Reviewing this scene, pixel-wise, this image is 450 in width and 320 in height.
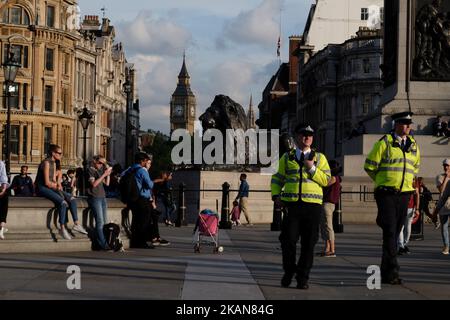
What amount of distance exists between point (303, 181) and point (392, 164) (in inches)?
54.7

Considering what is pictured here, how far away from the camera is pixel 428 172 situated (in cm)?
3650

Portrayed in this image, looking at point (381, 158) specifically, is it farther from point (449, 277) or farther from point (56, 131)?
point (56, 131)

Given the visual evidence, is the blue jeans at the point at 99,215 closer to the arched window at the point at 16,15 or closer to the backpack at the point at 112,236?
the backpack at the point at 112,236

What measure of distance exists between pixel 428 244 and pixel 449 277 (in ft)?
28.9

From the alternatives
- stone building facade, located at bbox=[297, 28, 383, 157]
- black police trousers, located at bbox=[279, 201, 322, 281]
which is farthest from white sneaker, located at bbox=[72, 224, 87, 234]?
stone building facade, located at bbox=[297, 28, 383, 157]

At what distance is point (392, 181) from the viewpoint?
13.9 meters

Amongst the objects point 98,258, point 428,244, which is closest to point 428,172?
point 428,244

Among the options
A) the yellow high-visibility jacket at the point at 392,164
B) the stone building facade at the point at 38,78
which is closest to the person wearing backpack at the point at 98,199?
the yellow high-visibility jacket at the point at 392,164

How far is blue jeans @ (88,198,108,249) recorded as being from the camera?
64.6 feet

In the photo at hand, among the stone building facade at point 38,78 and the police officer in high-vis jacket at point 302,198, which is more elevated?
the stone building facade at point 38,78

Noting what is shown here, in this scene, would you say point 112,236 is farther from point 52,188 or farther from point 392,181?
point 392,181

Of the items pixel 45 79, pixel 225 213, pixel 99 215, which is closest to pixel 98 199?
pixel 99 215

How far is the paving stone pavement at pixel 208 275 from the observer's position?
12.2 meters
